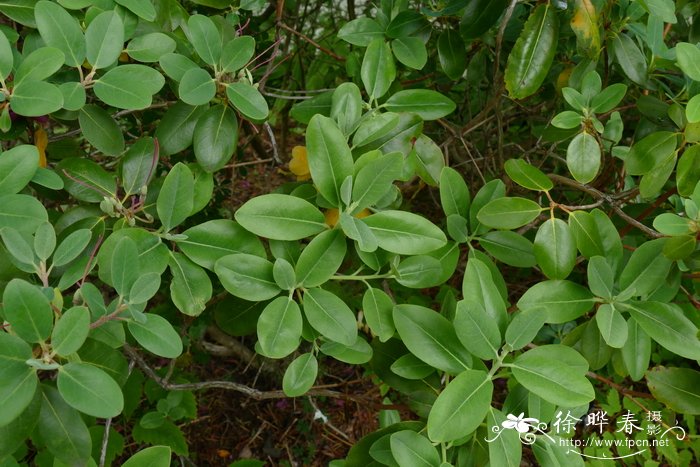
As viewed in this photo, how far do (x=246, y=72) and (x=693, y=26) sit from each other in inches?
38.6

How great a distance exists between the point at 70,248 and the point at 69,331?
0.42 ft

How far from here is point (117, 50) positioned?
0.81m

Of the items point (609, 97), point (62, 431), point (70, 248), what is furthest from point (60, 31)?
point (609, 97)

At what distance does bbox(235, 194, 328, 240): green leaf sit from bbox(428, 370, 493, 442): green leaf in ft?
0.96

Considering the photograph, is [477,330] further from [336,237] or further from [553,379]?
[336,237]

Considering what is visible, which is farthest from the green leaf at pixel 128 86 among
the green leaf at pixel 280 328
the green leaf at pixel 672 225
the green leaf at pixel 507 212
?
the green leaf at pixel 672 225

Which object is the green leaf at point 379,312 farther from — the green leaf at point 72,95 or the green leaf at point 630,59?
the green leaf at point 630,59

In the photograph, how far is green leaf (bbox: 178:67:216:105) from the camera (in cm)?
81

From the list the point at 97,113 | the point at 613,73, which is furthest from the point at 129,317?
the point at 613,73

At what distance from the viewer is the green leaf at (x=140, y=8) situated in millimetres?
836

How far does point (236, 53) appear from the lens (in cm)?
87

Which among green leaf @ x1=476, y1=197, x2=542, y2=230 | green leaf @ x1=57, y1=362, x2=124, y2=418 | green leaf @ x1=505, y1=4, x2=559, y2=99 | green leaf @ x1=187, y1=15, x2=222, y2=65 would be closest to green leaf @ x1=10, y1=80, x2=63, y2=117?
green leaf @ x1=187, y1=15, x2=222, y2=65

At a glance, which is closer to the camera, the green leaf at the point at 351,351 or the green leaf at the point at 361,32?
the green leaf at the point at 351,351

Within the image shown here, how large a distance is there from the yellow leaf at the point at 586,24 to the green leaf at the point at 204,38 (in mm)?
617
